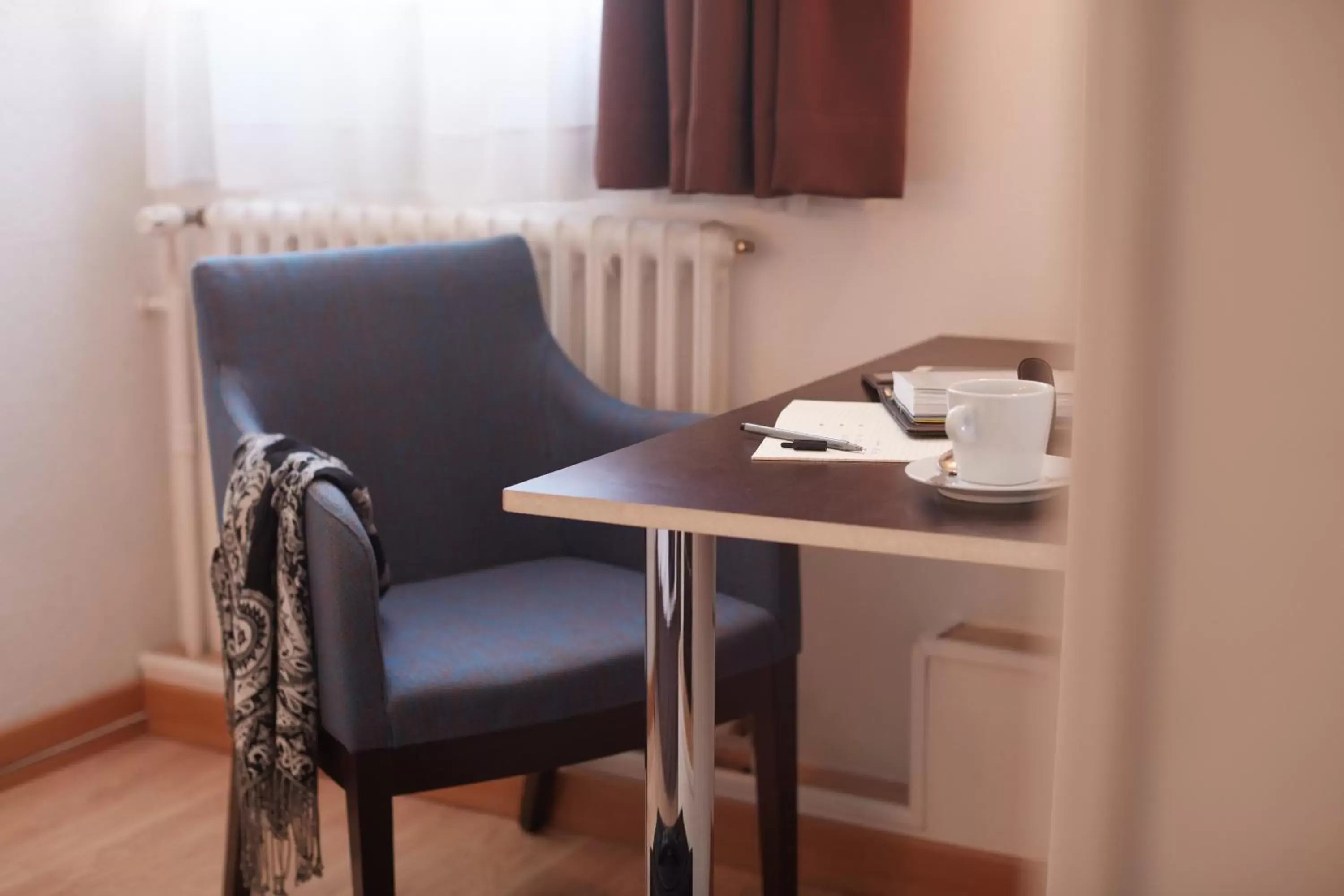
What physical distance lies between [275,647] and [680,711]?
562mm

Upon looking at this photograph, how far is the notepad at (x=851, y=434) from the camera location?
1.06 metres

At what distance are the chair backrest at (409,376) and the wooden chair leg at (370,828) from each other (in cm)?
46

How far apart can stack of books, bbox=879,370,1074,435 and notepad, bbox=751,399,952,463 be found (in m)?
0.01

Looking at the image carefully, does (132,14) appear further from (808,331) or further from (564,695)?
(564,695)

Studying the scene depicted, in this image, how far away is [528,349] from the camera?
6.19 feet

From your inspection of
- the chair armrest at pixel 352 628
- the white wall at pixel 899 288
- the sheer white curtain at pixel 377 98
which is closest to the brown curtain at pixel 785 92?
the white wall at pixel 899 288

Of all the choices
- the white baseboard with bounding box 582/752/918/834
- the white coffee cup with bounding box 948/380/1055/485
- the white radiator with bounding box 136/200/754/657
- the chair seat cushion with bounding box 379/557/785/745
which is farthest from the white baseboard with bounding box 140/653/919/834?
the white coffee cup with bounding box 948/380/1055/485

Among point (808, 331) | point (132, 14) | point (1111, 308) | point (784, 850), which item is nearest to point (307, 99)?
point (132, 14)

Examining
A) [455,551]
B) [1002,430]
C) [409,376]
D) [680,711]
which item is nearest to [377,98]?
[409,376]

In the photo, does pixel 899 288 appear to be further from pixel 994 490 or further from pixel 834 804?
pixel 994 490

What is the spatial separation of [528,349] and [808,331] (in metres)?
0.39

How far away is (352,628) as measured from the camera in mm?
1328

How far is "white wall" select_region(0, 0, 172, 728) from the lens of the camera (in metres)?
2.17

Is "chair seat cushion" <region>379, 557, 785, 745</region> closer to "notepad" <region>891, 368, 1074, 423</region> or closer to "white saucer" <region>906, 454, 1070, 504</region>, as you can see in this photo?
"notepad" <region>891, 368, 1074, 423</region>
